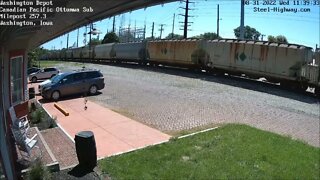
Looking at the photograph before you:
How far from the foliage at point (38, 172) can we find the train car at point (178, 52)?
85.0 feet

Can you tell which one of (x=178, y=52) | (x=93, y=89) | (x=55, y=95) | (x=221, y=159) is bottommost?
(x=221, y=159)

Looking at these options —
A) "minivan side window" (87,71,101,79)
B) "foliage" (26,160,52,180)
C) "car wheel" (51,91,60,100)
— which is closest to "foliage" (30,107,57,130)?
"foliage" (26,160,52,180)

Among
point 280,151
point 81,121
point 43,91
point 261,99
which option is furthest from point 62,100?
point 280,151

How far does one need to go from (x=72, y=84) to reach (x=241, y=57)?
1344cm

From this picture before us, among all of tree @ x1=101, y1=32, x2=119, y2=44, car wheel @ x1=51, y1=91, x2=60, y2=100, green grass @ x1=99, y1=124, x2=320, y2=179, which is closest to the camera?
green grass @ x1=99, y1=124, x2=320, y2=179

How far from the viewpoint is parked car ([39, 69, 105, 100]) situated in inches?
942

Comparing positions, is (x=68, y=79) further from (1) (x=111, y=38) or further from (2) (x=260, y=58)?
(1) (x=111, y=38)

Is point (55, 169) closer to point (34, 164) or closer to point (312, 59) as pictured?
point (34, 164)

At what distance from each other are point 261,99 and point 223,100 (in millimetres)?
2276

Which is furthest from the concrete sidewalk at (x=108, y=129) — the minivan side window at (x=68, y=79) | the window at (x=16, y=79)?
the minivan side window at (x=68, y=79)

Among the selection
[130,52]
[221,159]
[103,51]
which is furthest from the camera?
[103,51]

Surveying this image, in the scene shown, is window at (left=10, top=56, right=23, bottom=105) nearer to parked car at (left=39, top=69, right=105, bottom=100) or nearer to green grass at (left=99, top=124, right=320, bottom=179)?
green grass at (left=99, top=124, right=320, bottom=179)

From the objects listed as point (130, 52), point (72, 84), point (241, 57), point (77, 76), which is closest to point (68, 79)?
point (72, 84)

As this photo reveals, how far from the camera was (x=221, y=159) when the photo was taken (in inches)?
427
